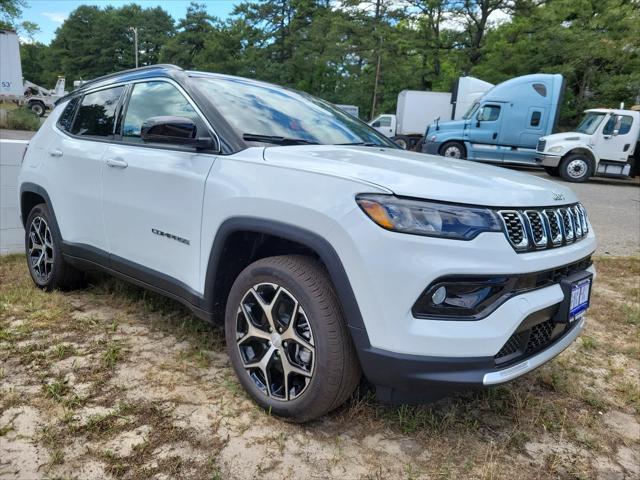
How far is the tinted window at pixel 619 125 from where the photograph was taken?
14.8 metres

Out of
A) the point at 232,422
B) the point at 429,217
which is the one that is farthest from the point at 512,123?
the point at 232,422

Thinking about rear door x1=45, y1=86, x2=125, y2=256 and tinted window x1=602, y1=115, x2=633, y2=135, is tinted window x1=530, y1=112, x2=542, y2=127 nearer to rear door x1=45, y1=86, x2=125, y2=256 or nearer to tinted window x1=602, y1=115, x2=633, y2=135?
tinted window x1=602, y1=115, x2=633, y2=135

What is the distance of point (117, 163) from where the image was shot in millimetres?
2865

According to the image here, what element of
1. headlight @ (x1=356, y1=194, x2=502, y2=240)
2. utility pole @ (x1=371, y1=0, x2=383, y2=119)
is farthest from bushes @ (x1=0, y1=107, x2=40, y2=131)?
headlight @ (x1=356, y1=194, x2=502, y2=240)

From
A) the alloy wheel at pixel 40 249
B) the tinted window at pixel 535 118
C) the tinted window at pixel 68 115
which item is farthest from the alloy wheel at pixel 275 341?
the tinted window at pixel 535 118

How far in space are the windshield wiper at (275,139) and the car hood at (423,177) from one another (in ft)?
0.47

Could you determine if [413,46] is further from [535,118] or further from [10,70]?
[10,70]

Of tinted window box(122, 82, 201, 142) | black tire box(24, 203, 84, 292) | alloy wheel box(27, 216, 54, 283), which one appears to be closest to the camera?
tinted window box(122, 82, 201, 142)

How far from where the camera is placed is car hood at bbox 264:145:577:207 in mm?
1824

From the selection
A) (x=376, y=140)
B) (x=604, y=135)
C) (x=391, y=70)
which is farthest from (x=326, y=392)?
(x=391, y=70)

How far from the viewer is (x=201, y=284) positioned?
2445 mm

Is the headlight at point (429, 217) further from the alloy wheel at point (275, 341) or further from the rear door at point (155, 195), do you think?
the rear door at point (155, 195)

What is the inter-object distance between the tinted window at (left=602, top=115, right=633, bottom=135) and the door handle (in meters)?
16.0

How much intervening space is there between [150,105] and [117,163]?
16.4 inches
